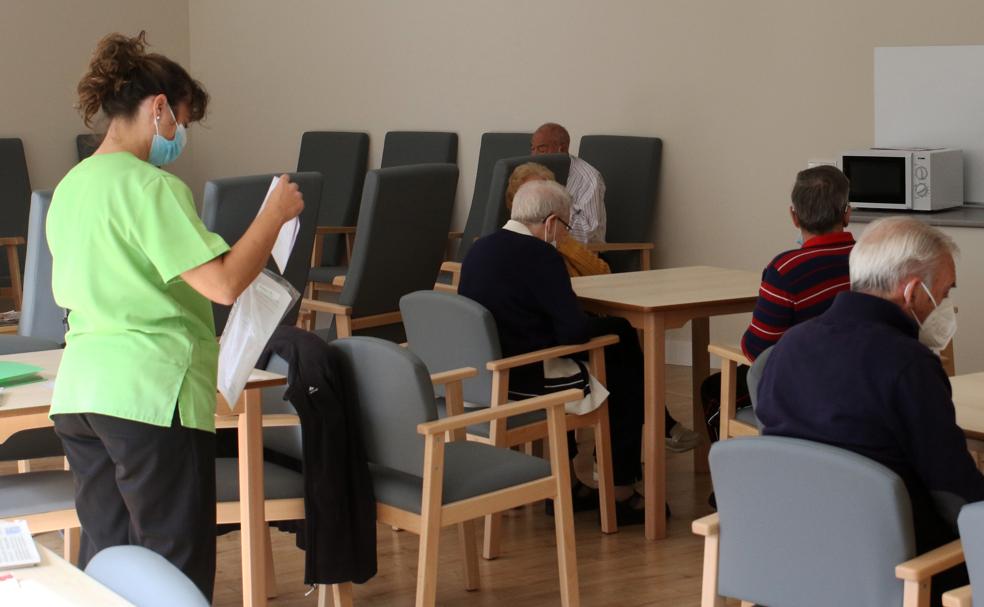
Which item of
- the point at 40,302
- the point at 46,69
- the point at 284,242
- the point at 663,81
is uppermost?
the point at 46,69

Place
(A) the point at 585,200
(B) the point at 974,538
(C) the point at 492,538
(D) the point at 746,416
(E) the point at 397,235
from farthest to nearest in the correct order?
(A) the point at 585,200 < (E) the point at 397,235 < (C) the point at 492,538 < (D) the point at 746,416 < (B) the point at 974,538

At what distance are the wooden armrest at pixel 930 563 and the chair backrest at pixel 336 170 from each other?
233 inches

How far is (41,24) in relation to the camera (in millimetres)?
8742

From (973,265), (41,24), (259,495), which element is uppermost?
(41,24)

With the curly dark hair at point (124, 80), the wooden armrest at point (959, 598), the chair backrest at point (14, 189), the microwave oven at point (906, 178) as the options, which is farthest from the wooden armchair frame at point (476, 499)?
the chair backrest at point (14, 189)

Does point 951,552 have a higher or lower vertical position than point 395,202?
lower

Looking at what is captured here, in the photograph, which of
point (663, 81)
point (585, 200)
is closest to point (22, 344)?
point (585, 200)

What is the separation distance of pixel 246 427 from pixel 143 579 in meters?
1.27

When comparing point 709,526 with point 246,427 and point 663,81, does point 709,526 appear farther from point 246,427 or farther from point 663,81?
point 663,81

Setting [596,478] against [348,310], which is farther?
[348,310]

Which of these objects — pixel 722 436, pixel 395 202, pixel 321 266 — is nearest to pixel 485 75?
pixel 321 266

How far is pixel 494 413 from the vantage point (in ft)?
10.1

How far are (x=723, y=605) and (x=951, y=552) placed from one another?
0.46m

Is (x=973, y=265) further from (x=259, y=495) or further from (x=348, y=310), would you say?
(x=259, y=495)
